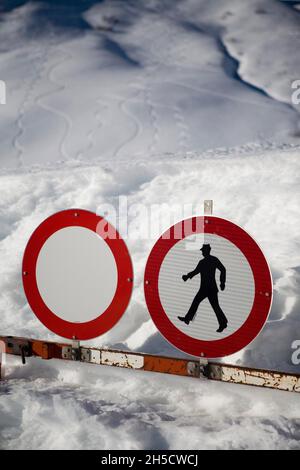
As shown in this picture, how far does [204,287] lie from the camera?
7.49ft

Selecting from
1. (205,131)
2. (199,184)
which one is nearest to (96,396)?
(199,184)

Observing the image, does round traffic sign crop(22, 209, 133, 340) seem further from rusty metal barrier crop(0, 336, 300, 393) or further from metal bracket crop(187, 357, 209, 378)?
metal bracket crop(187, 357, 209, 378)

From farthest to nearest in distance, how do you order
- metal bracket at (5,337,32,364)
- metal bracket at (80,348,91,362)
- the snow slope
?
the snow slope, metal bracket at (5,337,32,364), metal bracket at (80,348,91,362)

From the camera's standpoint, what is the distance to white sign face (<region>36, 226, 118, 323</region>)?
2.45m

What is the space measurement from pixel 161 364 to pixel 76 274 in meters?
0.67

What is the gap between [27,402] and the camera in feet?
8.18

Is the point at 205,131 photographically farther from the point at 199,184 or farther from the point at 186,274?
the point at 186,274

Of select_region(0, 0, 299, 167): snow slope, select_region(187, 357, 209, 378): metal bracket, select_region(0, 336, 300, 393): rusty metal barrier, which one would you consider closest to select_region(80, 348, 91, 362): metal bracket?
select_region(0, 336, 300, 393): rusty metal barrier

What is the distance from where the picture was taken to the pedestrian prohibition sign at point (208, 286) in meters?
2.20

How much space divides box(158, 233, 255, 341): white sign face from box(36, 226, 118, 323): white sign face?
0.31 metres

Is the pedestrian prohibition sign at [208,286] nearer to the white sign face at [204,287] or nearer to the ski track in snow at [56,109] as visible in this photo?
the white sign face at [204,287]

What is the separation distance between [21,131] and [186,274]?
5.78 m

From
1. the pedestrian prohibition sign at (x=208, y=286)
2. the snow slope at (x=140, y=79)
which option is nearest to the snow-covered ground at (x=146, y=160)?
the snow slope at (x=140, y=79)

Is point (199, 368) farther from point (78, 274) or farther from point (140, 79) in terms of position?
point (140, 79)
